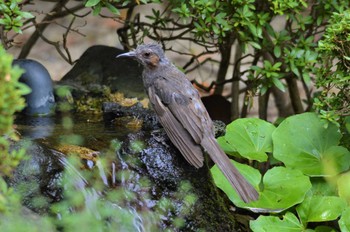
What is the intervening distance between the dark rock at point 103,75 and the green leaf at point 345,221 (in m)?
2.09

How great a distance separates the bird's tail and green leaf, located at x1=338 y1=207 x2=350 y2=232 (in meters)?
0.55

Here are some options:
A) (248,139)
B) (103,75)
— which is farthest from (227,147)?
(103,75)

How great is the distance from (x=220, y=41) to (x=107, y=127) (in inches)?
45.8

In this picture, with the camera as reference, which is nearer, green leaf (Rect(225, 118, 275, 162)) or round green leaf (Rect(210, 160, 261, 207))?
round green leaf (Rect(210, 160, 261, 207))

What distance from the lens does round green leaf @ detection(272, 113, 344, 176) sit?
18.4 ft

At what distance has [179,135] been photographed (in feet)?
16.8

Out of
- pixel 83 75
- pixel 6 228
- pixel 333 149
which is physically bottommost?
pixel 83 75

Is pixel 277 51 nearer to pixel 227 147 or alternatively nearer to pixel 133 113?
pixel 227 147

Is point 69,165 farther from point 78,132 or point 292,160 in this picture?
point 292,160

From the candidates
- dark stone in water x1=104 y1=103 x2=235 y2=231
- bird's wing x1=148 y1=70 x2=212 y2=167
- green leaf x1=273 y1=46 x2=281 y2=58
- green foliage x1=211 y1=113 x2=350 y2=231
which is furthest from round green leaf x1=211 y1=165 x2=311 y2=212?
green leaf x1=273 y1=46 x2=281 y2=58

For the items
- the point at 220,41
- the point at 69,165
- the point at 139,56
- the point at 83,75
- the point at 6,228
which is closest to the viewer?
the point at 6,228

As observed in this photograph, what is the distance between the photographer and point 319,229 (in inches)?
208

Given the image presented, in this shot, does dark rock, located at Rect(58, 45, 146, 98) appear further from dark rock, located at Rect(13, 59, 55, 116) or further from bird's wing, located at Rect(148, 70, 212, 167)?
bird's wing, located at Rect(148, 70, 212, 167)

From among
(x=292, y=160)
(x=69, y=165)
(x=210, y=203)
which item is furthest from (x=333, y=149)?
(x=69, y=165)
